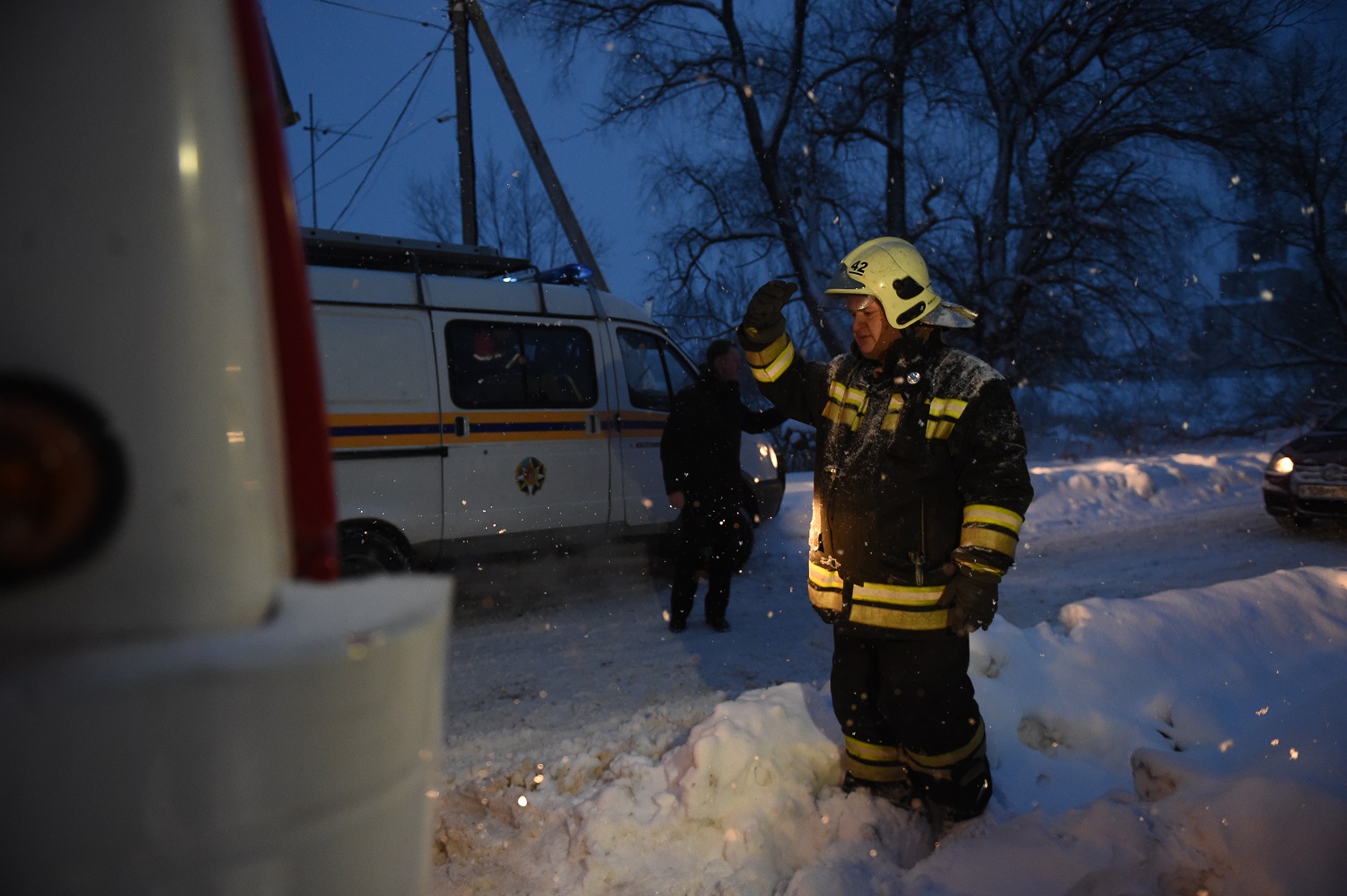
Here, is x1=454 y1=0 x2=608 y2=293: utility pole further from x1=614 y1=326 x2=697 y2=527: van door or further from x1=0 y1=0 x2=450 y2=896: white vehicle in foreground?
x1=0 y1=0 x2=450 y2=896: white vehicle in foreground

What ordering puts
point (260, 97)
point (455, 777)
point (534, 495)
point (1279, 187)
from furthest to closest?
point (1279, 187) → point (534, 495) → point (455, 777) → point (260, 97)

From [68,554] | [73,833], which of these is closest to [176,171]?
[68,554]

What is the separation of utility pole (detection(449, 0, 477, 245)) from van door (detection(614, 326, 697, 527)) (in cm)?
710

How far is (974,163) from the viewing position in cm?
1584

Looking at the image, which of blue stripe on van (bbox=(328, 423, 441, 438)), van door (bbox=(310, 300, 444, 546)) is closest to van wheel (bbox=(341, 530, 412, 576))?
van door (bbox=(310, 300, 444, 546))

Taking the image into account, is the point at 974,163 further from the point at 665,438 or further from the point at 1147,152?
the point at 665,438

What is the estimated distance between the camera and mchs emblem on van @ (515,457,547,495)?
660 cm

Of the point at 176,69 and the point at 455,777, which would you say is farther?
the point at 455,777

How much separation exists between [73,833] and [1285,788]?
10.3 ft

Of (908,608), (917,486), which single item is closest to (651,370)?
(917,486)

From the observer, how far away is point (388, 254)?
6.64 meters

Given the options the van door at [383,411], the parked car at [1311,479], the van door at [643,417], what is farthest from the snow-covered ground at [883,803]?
the parked car at [1311,479]

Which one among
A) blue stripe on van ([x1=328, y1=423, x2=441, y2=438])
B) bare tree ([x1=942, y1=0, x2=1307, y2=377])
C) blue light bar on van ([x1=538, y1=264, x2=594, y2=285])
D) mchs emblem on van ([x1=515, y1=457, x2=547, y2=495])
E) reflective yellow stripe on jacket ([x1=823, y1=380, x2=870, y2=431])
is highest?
bare tree ([x1=942, y1=0, x2=1307, y2=377])

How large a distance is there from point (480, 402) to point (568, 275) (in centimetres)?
157
